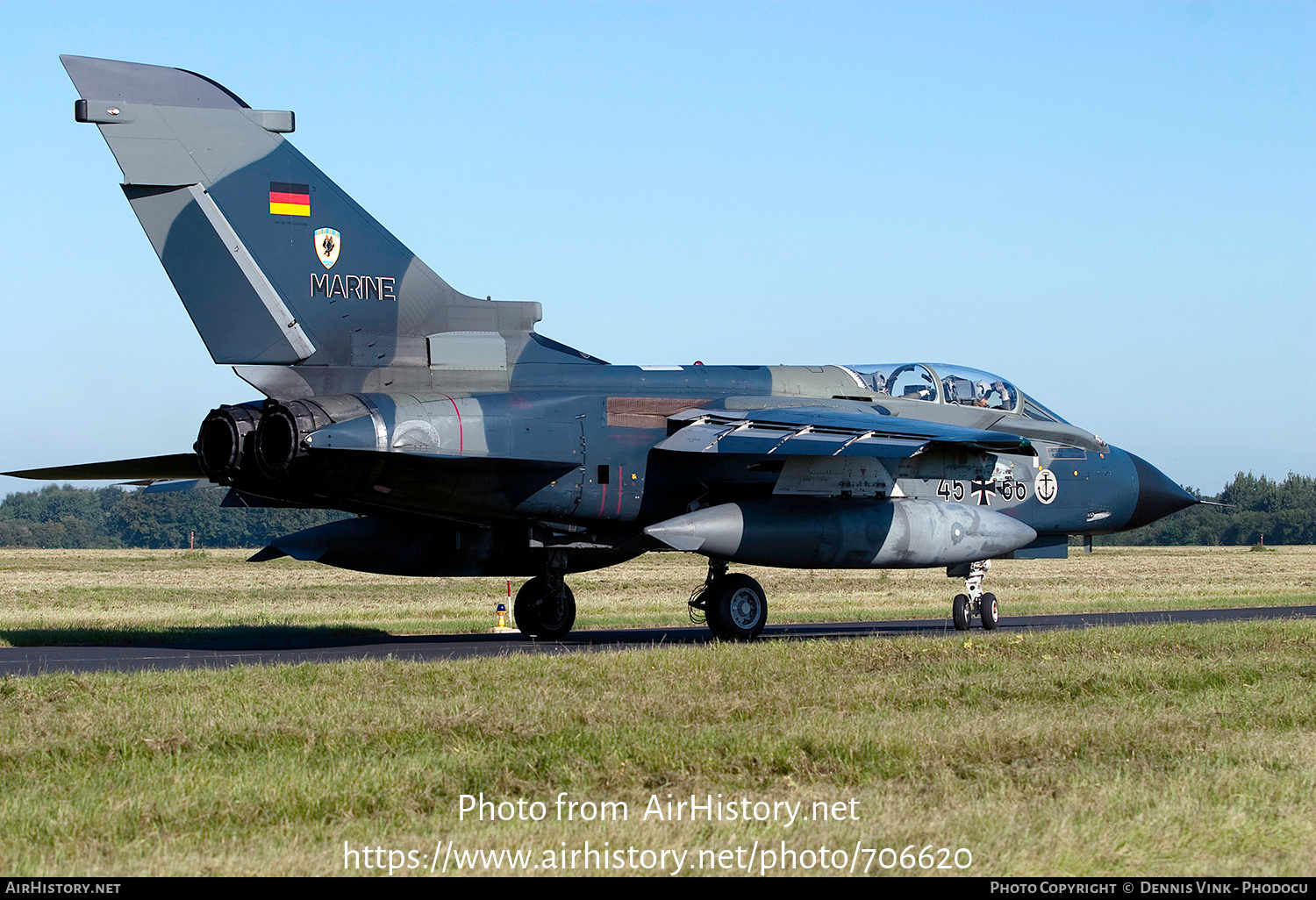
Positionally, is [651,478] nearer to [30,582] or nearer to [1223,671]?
[1223,671]

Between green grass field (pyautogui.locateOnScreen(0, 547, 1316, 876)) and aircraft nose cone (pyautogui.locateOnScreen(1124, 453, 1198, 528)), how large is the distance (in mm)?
5939

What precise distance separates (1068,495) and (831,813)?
47.6ft

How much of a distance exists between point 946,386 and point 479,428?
7698 millimetres

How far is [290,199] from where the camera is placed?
15.6 m

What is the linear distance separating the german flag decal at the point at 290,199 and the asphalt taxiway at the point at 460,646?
517 cm

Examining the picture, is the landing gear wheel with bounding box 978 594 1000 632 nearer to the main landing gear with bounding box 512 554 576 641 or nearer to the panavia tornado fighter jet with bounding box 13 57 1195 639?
the panavia tornado fighter jet with bounding box 13 57 1195 639

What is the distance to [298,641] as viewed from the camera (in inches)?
739

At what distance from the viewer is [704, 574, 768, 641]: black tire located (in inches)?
682

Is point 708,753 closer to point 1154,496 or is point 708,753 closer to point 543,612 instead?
point 543,612

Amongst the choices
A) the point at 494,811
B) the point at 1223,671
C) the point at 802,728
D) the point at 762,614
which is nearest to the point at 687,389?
the point at 762,614

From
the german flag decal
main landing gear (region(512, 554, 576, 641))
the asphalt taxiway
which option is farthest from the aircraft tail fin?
main landing gear (region(512, 554, 576, 641))

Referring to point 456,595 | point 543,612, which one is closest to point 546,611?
point 543,612

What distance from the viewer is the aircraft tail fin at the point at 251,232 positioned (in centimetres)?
1492

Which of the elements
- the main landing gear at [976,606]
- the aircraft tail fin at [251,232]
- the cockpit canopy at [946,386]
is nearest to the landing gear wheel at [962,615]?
the main landing gear at [976,606]
